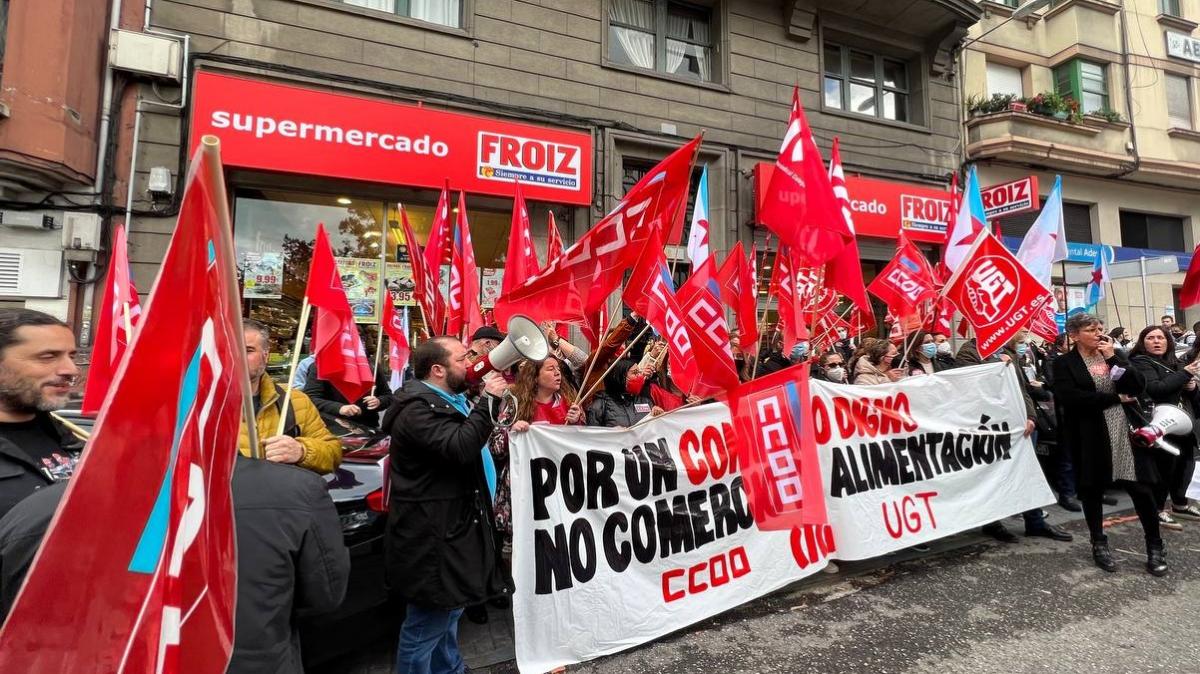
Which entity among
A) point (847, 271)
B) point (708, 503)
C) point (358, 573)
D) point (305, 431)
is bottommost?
point (358, 573)

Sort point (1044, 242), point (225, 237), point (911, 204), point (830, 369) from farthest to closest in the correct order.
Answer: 1. point (911, 204)
2. point (1044, 242)
3. point (830, 369)
4. point (225, 237)

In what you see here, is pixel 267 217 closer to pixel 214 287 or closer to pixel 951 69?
pixel 214 287

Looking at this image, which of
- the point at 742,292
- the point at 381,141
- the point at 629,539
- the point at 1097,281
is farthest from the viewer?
the point at 1097,281

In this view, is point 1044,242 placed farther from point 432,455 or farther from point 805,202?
point 432,455

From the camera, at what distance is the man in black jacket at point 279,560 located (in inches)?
62.6

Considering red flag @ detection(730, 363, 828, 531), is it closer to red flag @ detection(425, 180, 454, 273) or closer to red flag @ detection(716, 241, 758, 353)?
red flag @ detection(716, 241, 758, 353)

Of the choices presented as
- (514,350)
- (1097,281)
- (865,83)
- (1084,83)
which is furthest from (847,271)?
(1084,83)

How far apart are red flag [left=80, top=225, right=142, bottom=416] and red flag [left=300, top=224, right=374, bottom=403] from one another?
1.01 metres

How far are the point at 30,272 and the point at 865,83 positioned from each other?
14.5 meters

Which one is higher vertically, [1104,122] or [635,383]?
[1104,122]

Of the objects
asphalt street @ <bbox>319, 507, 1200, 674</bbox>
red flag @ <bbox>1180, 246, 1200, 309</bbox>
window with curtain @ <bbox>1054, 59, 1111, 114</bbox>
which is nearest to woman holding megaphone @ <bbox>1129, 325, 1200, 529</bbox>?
Answer: asphalt street @ <bbox>319, 507, 1200, 674</bbox>

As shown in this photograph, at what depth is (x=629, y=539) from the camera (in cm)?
345

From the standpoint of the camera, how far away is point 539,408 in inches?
144

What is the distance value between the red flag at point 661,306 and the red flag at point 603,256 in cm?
9
